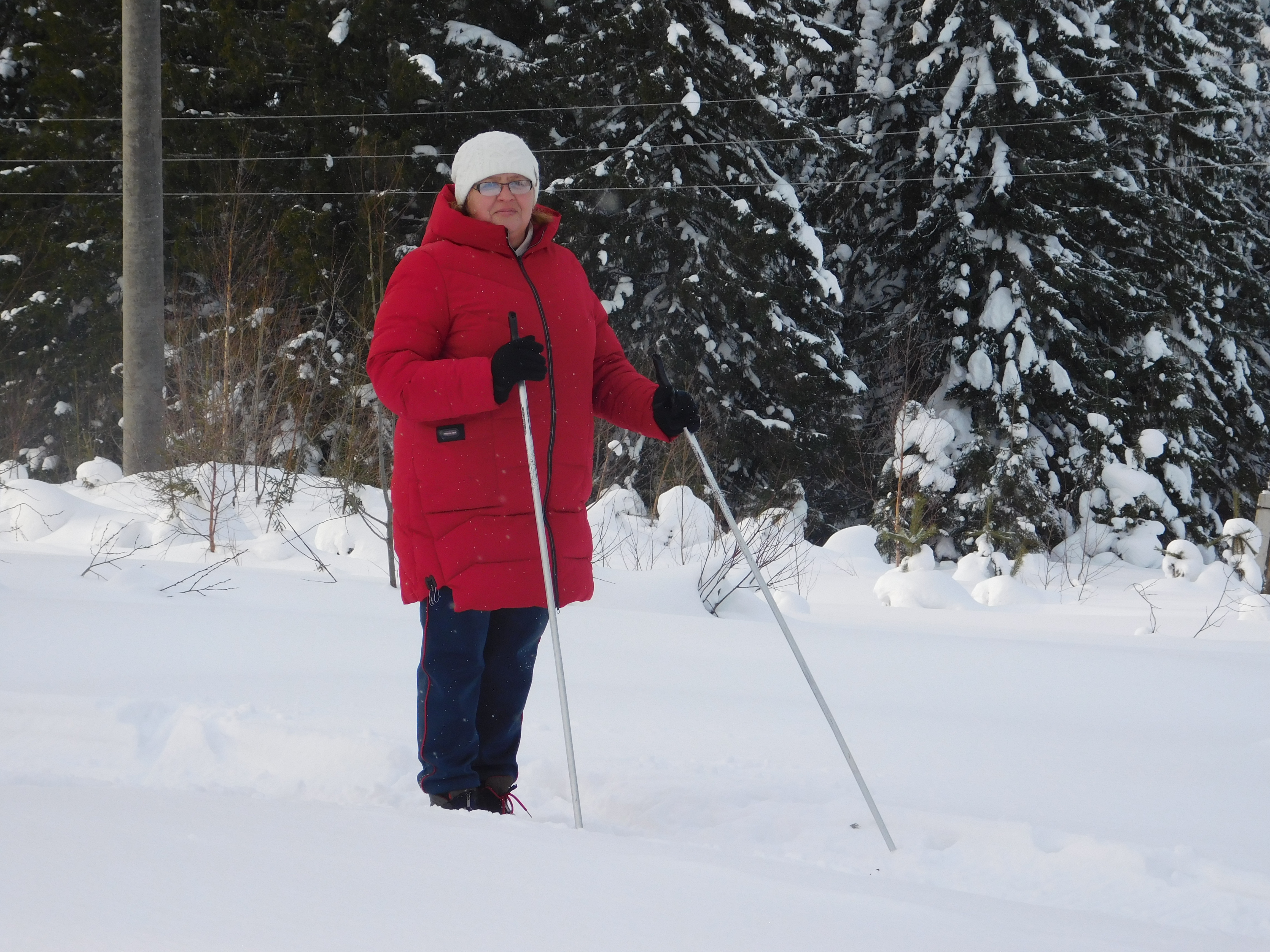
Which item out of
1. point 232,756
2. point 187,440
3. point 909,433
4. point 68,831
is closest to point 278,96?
point 187,440

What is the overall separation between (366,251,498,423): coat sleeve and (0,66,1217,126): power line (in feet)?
33.0

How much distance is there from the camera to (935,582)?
21.2ft

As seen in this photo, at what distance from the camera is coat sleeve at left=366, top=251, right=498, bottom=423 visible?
7.47 feet

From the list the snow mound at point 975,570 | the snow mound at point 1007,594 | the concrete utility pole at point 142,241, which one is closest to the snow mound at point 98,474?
the concrete utility pole at point 142,241

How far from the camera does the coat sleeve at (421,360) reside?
A: 7.47 feet

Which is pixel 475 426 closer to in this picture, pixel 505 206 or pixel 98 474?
pixel 505 206

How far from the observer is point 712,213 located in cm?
1224

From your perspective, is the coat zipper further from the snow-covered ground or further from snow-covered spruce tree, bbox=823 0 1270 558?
snow-covered spruce tree, bbox=823 0 1270 558

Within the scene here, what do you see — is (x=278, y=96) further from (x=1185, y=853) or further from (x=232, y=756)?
(x=1185, y=853)

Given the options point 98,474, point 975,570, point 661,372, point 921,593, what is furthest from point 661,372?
point 98,474

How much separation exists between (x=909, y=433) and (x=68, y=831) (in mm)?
11192

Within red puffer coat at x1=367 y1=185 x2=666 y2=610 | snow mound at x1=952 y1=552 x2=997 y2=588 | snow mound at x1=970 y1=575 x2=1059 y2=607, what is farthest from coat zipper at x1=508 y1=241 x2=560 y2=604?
snow mound at x1=952 y1=552 x2=997 y2=588

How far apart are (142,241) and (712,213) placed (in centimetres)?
605

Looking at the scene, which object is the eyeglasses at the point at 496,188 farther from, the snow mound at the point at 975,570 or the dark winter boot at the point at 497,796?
the snow mound at the point at 975,570
